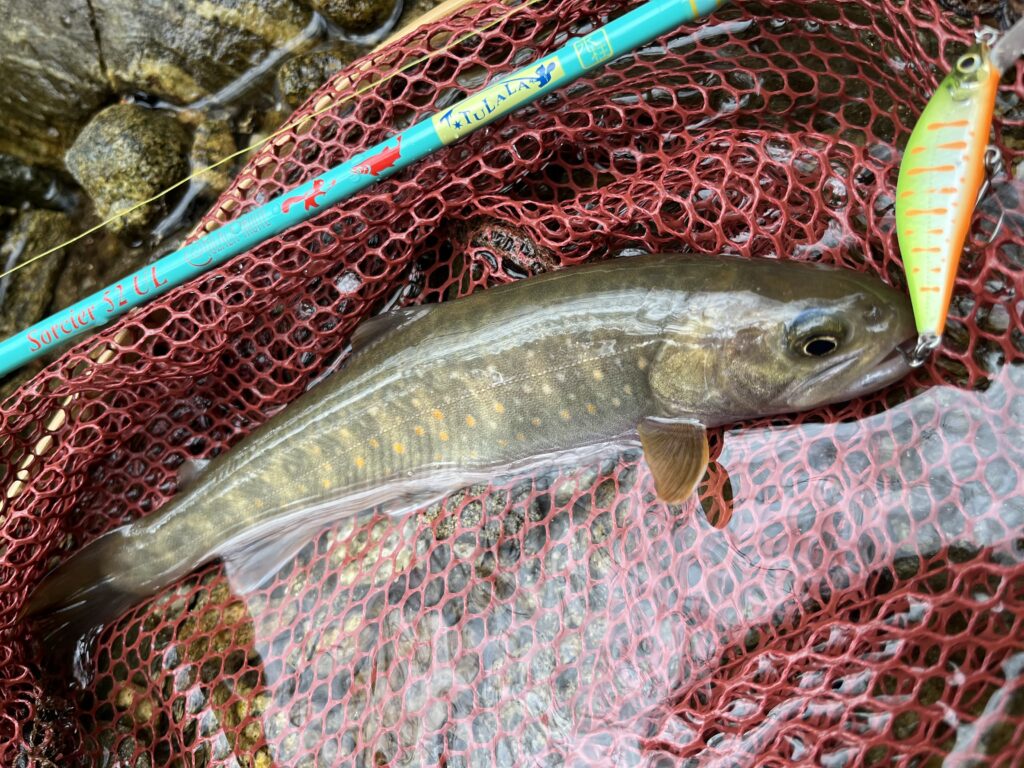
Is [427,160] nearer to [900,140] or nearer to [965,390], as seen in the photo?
[900,140]

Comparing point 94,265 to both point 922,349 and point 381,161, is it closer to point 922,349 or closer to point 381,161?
point 381,161

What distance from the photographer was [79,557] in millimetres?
3137

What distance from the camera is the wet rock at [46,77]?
12.9ft

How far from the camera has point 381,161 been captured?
2.77 metres

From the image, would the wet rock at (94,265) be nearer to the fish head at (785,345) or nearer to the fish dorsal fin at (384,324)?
the fish dorsal fin at (384,324)

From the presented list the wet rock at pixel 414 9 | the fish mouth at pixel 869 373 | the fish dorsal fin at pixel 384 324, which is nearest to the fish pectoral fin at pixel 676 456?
the fish mouth at pixel 869 373

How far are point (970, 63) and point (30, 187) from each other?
4.42 m

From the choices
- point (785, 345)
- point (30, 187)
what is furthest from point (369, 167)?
point (30, 187)

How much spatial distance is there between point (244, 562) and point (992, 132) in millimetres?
3038

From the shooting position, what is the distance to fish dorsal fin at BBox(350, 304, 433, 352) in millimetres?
2928

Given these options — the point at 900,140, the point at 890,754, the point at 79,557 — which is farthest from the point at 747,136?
the point at 79,557

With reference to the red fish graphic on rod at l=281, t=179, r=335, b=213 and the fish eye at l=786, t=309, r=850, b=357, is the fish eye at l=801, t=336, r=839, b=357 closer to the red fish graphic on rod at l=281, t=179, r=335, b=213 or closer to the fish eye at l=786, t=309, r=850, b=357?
the fish eye at l=786, t=309, r=850, b=357

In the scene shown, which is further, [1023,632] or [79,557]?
[79,557]

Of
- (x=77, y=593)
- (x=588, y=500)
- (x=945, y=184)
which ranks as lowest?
(x=588, y=500)
